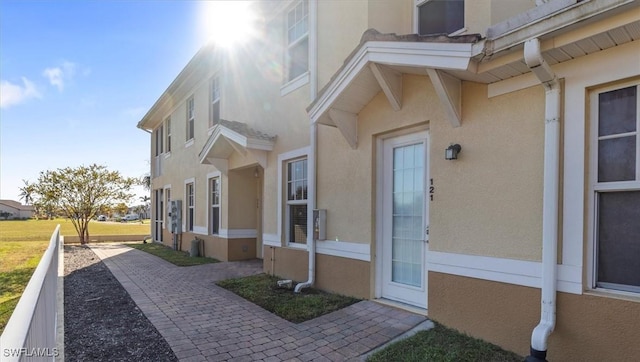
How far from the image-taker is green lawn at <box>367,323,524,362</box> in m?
3.62

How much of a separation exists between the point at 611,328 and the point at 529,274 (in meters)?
0.76

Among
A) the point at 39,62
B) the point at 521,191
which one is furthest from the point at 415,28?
the point at 39,62

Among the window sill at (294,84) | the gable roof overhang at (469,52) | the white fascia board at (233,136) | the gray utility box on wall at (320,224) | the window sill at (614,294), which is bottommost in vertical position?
the window sill at (614,294)

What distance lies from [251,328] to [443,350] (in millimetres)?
2534

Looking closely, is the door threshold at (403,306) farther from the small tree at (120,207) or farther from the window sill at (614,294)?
the small tree at (120,207)

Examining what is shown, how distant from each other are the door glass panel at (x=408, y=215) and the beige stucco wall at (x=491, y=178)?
0.42 meters

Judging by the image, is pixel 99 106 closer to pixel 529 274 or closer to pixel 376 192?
pixel 376 192

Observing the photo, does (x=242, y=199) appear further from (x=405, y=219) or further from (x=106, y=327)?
(x=405, y=219)

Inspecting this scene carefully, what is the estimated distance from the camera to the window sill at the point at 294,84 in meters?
7.24

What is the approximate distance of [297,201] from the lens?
24.7 ft

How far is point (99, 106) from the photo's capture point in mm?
15578

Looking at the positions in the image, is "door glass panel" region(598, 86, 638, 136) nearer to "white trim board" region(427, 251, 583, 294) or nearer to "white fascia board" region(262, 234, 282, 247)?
"white trim board" region(427, 251, 583, 294)

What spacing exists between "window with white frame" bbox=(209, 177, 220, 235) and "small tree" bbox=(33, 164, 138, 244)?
9.60 metres

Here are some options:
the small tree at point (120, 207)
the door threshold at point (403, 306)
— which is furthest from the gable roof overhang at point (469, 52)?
the small tree at point (120, 207)
